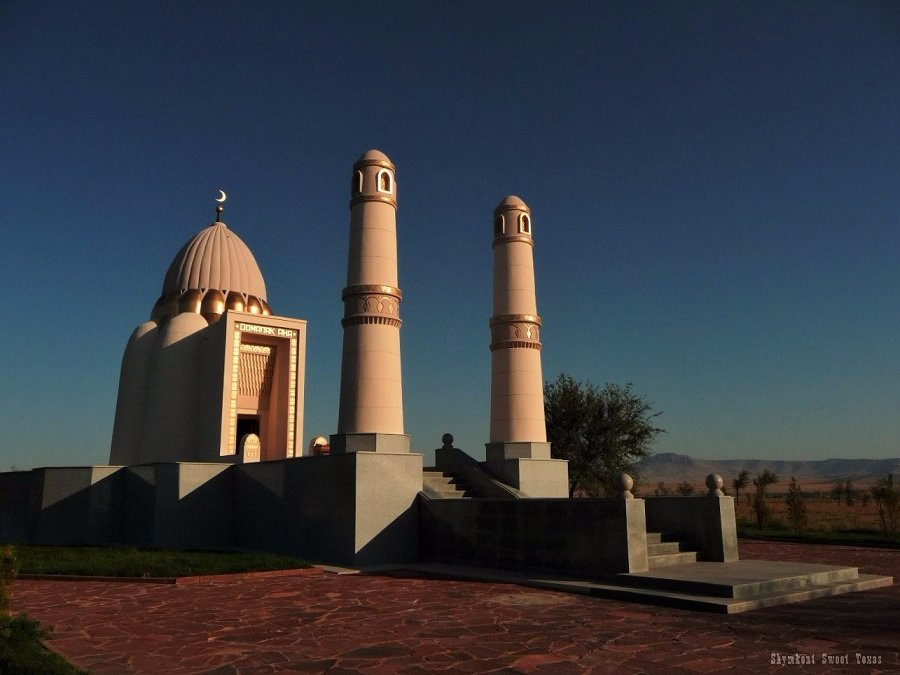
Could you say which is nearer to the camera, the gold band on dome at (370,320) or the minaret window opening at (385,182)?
the gold band on dome at (370,320)

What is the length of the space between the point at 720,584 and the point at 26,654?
7798mm

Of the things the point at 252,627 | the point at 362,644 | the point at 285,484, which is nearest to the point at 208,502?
the point at 285,484

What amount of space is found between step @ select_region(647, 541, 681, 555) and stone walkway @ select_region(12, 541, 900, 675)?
2.22m

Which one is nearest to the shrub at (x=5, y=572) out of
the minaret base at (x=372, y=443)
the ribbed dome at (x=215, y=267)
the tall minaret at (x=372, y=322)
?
the minaret base at (x=372, y=443)

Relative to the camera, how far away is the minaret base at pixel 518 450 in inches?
690

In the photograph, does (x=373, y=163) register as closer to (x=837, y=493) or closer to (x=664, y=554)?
(x=664, y=554)

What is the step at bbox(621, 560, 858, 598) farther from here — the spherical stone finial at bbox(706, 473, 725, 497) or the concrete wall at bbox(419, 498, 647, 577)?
the spherical stone finial at bbox(706, 473, 725, 497)

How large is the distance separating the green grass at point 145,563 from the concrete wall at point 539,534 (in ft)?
9.27

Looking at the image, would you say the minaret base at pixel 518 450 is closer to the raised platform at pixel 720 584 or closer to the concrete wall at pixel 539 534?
the concrete wall at pixel 539 534

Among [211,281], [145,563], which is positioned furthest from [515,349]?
[211,281]

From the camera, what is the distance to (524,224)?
19.4 metres

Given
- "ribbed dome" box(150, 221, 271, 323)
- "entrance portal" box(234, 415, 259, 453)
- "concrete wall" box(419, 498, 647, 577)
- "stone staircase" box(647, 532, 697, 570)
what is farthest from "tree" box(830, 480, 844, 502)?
"concrete wall" box(419, 498, 647, 577)

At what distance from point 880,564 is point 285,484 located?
12508 millimetres

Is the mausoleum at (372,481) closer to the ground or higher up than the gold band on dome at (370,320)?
closer to the ground
